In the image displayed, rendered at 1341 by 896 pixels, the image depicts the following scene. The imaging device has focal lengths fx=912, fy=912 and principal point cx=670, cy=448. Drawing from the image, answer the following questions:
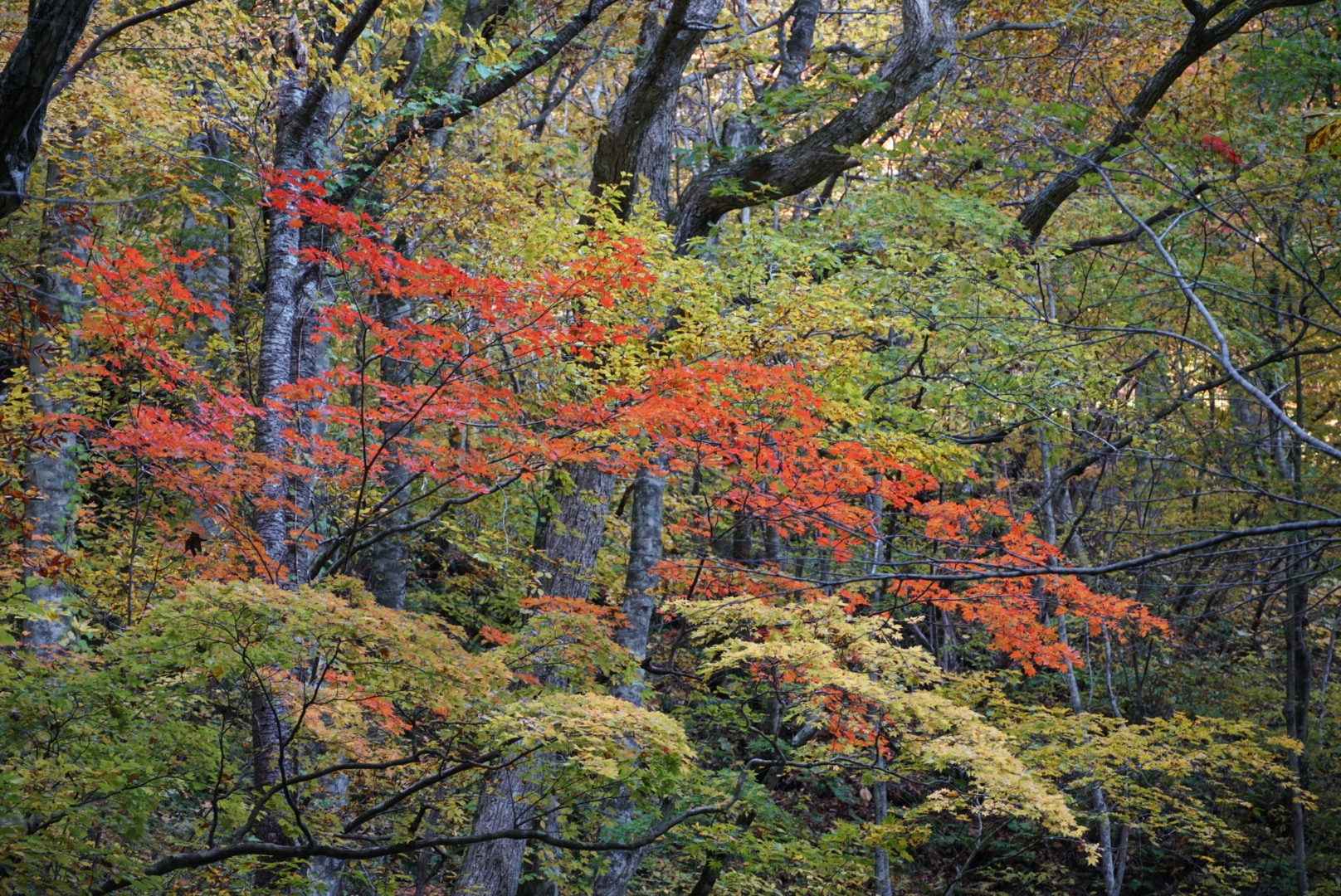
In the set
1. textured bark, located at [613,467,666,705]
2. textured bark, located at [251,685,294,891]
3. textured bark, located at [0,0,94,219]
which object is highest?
textured bark, located at [0,0,94,219]

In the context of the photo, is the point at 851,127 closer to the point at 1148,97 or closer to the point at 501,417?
the point at 1148,97

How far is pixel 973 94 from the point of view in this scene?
382 inches

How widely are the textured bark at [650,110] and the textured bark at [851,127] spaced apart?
63cm

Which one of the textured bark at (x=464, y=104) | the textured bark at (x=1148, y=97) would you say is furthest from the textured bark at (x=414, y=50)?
the textured bark at (x=1148, y=97)

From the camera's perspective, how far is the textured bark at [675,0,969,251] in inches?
331

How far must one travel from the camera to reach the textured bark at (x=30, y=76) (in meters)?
3.19

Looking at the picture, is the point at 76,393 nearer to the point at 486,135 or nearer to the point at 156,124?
the point at 156,124

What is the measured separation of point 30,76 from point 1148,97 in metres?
8.31

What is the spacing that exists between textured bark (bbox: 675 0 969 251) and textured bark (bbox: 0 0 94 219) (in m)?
6.05

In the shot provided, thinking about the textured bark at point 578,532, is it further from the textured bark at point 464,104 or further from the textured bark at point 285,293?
the textured bark at point 464,104

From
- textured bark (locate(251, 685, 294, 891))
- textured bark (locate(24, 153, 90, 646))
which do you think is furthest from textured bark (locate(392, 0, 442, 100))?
textured bark (locate(251, 685, 294, 891))

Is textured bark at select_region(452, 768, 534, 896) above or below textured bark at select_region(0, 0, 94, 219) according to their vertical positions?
below

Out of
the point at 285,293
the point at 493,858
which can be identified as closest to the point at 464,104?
the point at 285,293

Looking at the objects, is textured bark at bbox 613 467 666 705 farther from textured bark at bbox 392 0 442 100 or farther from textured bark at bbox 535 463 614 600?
textured bark at bbox 392 0 442 100
